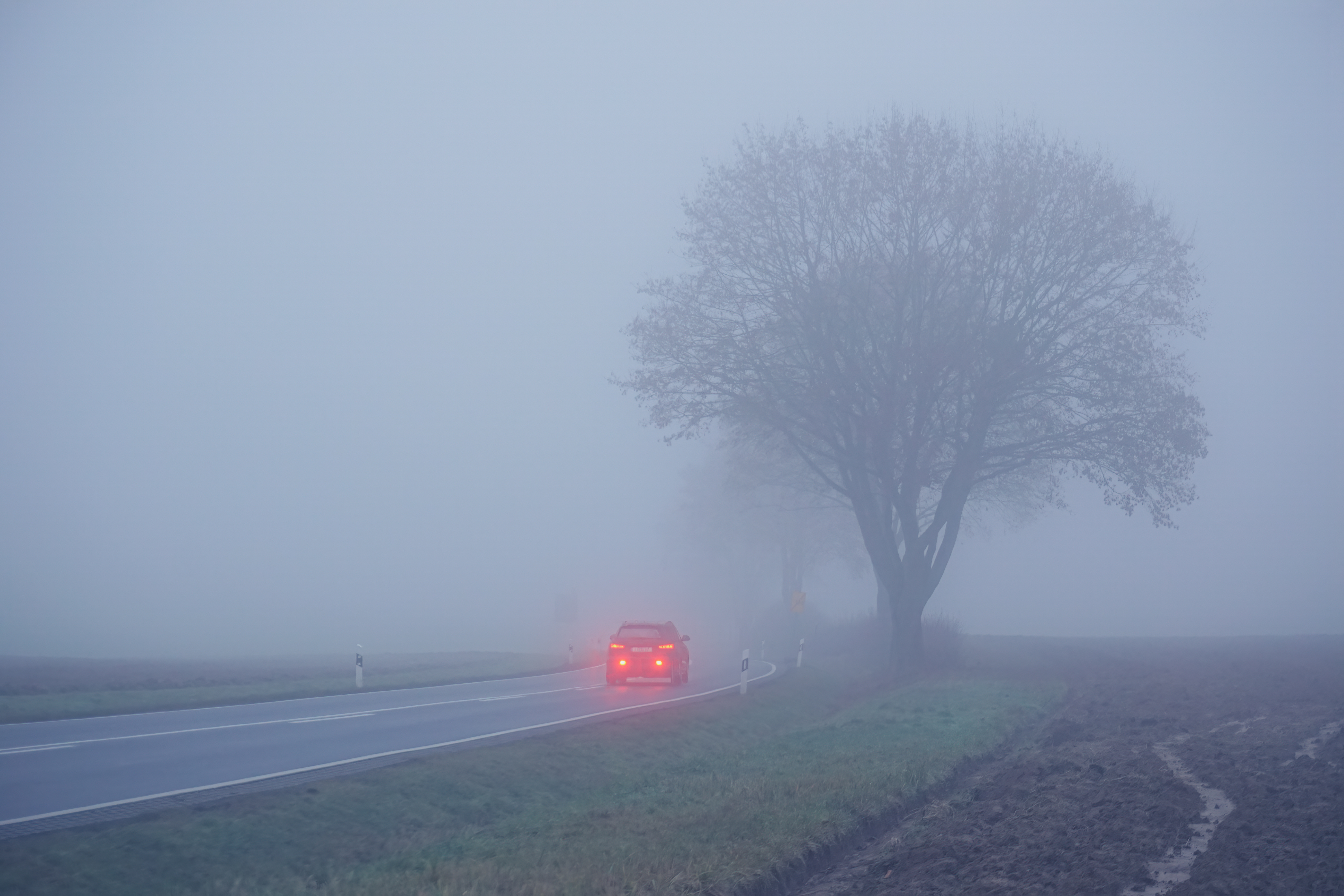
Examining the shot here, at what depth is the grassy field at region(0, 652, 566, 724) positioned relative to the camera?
20.0 meters

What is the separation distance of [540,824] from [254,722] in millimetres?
9141

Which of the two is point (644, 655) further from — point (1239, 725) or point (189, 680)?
point (1239, 725)

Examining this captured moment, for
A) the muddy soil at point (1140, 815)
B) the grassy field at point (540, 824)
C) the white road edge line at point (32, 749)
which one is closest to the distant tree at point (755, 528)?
the muddy soil at point (1140, 815)

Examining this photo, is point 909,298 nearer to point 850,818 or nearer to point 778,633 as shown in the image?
point 850,818

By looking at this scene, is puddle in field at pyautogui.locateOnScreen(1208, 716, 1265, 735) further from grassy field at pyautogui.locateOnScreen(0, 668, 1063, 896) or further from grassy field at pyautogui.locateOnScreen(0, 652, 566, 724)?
grassy field at pyautogui.locateOnScreen(0, 652, 566, 724)

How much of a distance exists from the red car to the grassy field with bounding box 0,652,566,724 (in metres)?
4.16

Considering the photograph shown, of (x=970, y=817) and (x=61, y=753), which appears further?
(x=61, y=753)

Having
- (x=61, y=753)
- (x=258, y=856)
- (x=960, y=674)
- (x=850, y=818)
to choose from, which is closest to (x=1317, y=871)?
(x=850, y=818)

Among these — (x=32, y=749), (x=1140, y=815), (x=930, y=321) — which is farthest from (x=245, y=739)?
(x=930, y=321)

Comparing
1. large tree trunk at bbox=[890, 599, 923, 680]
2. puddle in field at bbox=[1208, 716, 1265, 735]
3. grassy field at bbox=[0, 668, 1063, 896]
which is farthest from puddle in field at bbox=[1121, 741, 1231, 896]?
large tree trunk at bbox=[890, 599, 923, 680]

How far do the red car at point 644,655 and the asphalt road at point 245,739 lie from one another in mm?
2608

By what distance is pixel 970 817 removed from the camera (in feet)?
35.6

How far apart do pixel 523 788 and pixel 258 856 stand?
15.6 feet

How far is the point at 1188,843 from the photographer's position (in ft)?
30.0
